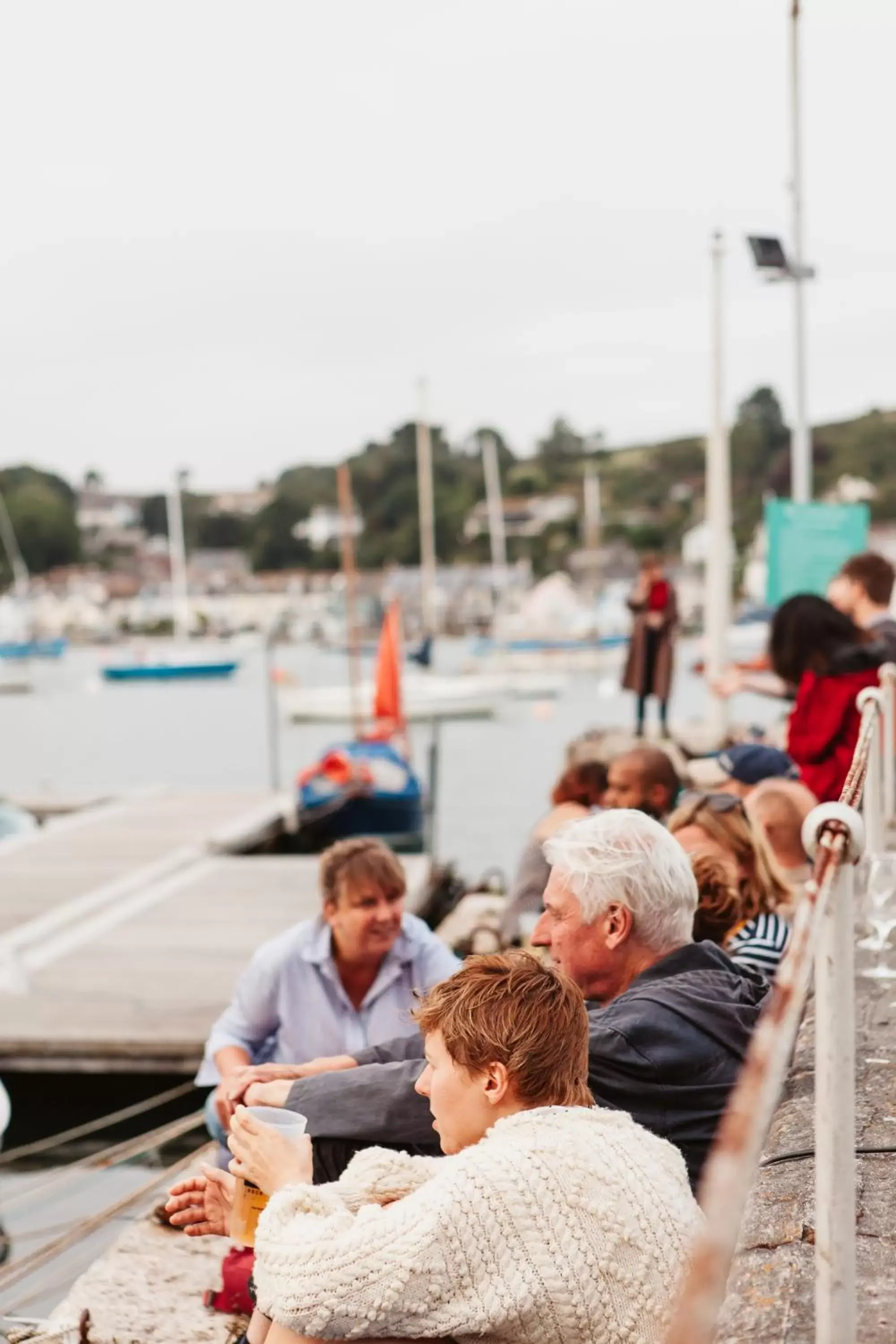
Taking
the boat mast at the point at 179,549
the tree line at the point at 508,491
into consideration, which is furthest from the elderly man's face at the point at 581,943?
the tree line at the point at 508,491

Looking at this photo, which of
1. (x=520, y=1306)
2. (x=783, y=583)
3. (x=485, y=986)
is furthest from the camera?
(x=783, y=583)

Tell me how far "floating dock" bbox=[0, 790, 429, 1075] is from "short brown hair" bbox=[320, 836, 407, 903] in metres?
3.24

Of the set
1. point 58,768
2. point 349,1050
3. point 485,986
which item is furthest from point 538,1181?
point 58,768

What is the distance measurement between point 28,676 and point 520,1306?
10213 cm

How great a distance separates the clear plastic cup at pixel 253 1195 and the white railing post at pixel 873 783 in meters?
2.27

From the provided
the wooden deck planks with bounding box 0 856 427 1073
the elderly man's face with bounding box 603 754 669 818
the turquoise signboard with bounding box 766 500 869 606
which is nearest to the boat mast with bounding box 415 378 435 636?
the turquoise signboard with bounding box 766 500 869 606

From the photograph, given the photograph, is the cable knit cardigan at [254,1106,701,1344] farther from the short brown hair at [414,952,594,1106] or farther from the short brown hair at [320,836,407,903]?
the short brown hair at [320,836,407,903]

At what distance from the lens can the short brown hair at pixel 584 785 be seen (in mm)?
6609

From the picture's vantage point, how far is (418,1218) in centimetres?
214

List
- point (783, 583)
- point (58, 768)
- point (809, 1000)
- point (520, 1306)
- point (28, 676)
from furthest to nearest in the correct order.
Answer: point (28, 676)
point (58, 768)
point (783, 583)
point (809, 1000)
point (520, 1306)

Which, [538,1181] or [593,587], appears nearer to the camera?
[538,1181]

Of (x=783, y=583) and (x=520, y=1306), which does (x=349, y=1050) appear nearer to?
(x=520, y=1306)

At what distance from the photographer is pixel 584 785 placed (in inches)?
260

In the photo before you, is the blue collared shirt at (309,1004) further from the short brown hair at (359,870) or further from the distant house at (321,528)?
the distant house at (321,528)
